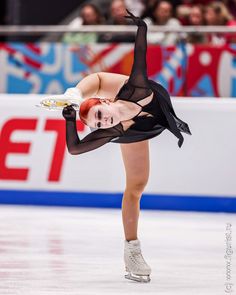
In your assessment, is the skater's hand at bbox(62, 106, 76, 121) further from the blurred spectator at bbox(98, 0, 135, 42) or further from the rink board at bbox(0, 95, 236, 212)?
the blurred spectator at bbox(98, 0, 135, 42)

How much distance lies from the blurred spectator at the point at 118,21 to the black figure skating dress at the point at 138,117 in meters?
4.71

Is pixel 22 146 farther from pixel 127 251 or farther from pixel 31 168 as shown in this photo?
pixel 127 251

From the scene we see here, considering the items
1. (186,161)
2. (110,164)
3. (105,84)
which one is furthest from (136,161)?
(110,164)

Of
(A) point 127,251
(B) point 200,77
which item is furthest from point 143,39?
(B) point 200,77

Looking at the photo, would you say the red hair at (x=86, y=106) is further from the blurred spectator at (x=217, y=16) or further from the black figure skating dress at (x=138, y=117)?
the blurred spectator at (x=217, y=16)

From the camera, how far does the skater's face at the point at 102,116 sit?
437cm

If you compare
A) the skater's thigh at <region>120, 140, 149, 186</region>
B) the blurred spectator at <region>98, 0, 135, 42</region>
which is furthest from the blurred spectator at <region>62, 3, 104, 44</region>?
the skater's thigh at <region>120, 140, 149, 186</region>

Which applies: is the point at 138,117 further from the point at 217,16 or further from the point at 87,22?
the point at 87,22

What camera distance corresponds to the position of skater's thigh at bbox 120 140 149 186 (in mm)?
4805

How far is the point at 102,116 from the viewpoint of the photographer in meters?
4.37

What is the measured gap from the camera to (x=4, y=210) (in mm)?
7664

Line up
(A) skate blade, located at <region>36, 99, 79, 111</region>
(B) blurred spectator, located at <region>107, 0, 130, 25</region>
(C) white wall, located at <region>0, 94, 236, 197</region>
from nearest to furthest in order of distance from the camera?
(A) skate blade, located at <region>36, 99, 79, 111</region>
(C) white wall, located at <region>0, 94, 236, 197</region>
(B) blurred spectator, located at <region>107, 0, 130, 25</region>

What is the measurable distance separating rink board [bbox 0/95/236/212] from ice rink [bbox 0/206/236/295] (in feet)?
0.53

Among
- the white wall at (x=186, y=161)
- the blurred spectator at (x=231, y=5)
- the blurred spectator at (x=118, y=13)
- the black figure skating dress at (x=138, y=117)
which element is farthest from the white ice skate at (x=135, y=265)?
the blurred spectator at (x=231, y=5)
